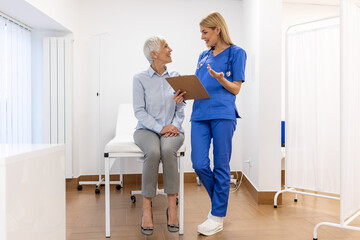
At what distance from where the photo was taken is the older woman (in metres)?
2.04

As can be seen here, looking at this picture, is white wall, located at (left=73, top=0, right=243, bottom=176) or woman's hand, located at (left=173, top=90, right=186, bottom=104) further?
white wall, located at (left=73, top=0, right=243, bottom=176)

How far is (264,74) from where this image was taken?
2.83m

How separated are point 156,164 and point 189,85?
0.54m

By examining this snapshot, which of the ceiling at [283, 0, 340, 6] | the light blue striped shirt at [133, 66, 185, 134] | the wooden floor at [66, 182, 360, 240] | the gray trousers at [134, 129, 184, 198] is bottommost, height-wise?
the wooden floor at [66, 182, 360, 240]

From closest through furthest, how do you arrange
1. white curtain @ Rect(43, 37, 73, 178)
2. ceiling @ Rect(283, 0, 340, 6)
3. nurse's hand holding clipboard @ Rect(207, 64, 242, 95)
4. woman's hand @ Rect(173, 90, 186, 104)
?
nurse's hand holding clipboard @ Rect(207, 64, 242, 95), woman's hand @ Rect(173, 90, 186, 104), white curtain @ Rect(43, 37, 73, 178), ceiling @ Rect(283, 0, 340, 6)

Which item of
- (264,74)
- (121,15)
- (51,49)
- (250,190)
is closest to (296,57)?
(264,74)

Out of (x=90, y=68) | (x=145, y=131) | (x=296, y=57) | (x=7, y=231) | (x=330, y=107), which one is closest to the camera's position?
(x=7, y=231)

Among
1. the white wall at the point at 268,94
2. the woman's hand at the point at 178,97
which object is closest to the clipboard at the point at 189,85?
the woman's hand at the point at 178,97

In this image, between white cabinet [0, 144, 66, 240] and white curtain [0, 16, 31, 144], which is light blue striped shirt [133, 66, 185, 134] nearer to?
white cabinet [0, 144, 66, 240]

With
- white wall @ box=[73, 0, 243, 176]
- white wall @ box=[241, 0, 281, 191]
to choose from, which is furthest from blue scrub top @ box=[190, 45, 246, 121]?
white wall @ box=[73, 0, 243, 176]

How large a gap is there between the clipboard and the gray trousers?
34 cm

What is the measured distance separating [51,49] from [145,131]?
1729mm

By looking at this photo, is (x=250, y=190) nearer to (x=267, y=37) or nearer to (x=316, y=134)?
(x=316, y=134)

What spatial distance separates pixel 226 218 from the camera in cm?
246
